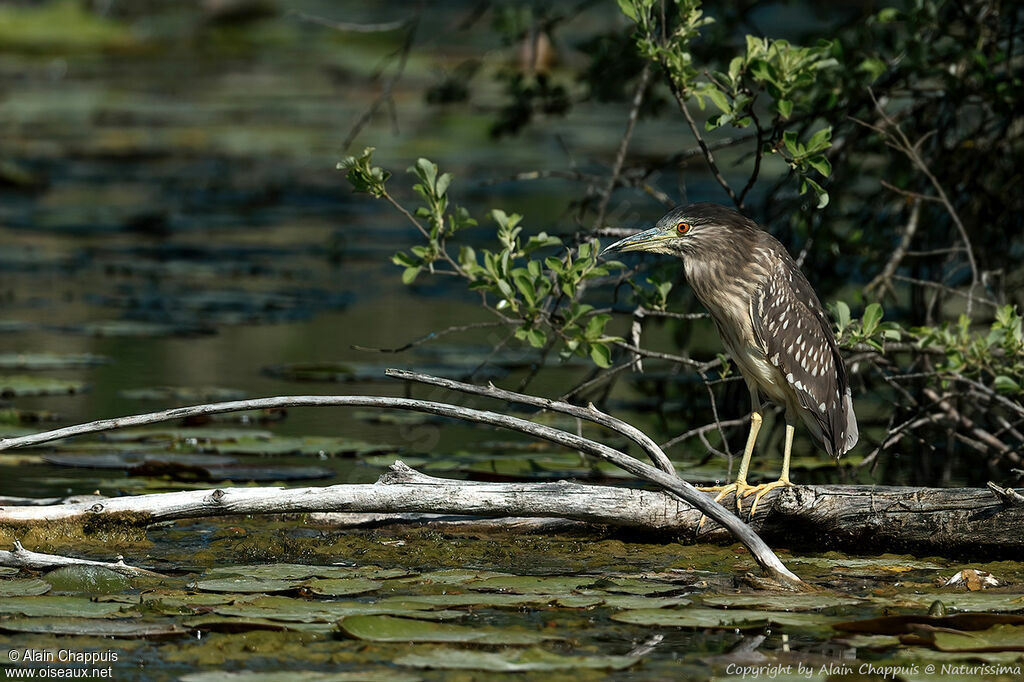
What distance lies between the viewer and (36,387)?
22.5 feet

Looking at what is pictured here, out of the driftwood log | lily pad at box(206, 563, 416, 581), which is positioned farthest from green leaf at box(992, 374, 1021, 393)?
lily pad at box(206, 563, 416, 581)

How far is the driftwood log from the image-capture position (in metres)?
4.37

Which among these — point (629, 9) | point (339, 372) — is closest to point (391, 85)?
point (339, 372)

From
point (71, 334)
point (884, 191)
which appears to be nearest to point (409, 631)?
point (884, 191)

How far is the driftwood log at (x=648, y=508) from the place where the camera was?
4.37 metres

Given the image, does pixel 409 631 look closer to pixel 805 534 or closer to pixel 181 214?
pixel 805 534

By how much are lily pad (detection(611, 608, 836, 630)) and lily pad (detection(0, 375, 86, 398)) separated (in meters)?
3.91

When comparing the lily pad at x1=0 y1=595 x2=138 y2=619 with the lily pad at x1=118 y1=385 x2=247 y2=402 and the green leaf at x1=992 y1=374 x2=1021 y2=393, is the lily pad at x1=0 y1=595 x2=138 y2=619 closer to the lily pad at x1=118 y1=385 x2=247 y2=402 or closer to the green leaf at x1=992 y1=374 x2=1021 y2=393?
the green leaf at x1=992 y1=374 x2=1021 y2=393

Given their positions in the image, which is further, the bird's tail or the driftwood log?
the bird's tail

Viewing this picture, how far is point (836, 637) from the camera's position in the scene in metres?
3.64

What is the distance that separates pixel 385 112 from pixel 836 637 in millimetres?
18621

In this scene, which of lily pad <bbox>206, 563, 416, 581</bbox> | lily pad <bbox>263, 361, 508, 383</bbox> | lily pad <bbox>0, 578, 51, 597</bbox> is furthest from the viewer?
lily pad <bbox>263, 361, 508, 383</bbox>

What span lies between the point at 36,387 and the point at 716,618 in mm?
4164

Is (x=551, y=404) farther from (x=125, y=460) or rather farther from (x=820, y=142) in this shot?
(x=125, y=460)
